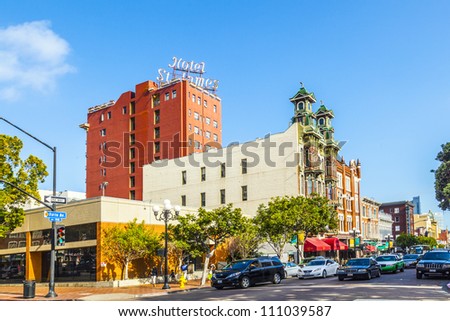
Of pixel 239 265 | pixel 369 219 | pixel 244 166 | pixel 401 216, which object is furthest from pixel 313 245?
pixel 401 216

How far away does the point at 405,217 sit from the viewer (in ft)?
433

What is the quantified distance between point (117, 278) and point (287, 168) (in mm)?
28738

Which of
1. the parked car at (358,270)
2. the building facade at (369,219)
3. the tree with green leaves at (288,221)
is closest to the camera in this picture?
the parked car at (358,270)

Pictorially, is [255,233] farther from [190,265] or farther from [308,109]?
[308,109]

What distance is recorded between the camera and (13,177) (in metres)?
34.0

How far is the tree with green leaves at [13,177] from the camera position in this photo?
3350 cm

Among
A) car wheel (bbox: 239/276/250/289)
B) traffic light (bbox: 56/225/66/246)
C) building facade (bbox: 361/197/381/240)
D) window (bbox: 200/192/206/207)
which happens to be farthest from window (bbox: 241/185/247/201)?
traffic light (bbox: 56/225/66/246)

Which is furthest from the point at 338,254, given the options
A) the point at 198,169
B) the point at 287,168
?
the point at 198,169

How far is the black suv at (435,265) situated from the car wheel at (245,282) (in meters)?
10.5

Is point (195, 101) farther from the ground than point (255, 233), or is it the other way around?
point (195, 101)

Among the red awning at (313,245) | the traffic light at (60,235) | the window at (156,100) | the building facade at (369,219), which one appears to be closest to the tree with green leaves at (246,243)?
the red awning at (313,245)

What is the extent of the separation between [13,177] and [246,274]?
1721 cm

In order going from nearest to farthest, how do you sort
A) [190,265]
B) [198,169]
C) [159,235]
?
[159,235] < [190,265] < [198,169]

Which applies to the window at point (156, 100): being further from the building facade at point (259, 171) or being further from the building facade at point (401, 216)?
the building facade at point (401, 216)
